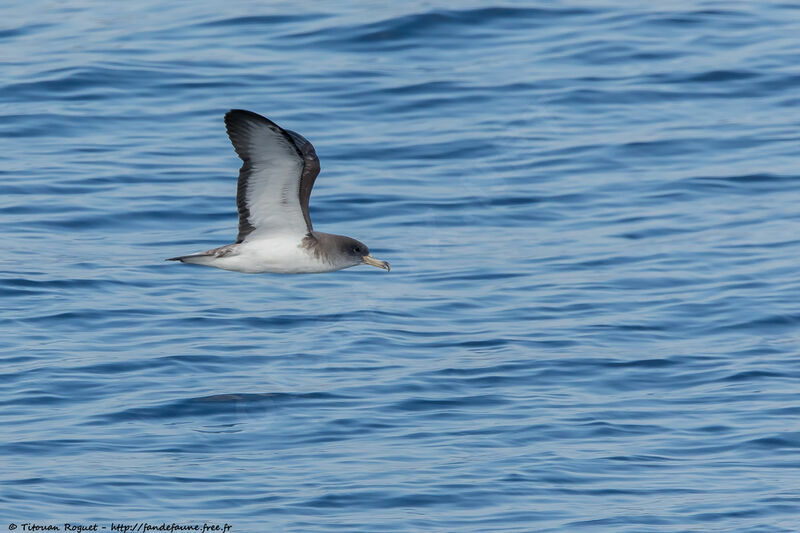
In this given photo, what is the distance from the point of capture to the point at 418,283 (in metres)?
14.9

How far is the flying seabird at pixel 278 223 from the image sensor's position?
413 inches

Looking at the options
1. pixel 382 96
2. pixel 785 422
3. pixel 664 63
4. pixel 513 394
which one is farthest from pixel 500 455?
pixel 664 63

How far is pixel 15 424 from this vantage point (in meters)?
11.5

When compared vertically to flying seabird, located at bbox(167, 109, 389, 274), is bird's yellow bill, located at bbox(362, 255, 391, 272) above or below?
below

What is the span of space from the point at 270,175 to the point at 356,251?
1042 mm

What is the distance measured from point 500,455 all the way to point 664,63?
1073cm

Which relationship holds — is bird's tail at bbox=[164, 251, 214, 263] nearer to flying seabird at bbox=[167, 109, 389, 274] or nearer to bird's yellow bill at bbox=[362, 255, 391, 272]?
flying seabird at bbox=[167, 109, 389, 274]

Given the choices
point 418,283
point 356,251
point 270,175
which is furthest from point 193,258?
point 418,283

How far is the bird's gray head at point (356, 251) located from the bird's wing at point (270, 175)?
Result: 0.32m

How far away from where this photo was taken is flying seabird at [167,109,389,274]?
34.4 feet

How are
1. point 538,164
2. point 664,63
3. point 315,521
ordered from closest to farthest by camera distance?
1. point 315,521
2. point 538,164
3. point 664,63

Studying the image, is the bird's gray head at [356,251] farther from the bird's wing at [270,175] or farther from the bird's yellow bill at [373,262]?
the bird's wing at [270,175]

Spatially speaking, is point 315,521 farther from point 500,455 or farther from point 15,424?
point 15,424

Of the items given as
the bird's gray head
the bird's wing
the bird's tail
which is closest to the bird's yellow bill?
the bird's gray head
